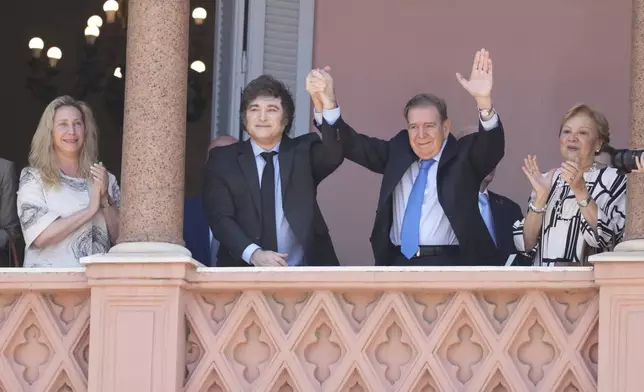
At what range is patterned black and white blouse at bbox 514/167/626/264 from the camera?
9.27 m

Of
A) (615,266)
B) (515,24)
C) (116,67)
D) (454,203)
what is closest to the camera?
(615,266)

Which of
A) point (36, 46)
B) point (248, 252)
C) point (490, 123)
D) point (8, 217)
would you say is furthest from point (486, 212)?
point (36, 46)

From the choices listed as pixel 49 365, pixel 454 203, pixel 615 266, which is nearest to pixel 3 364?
pixel 49 365

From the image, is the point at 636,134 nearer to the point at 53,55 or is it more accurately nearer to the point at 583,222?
the point at 583,222

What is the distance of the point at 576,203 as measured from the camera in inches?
368

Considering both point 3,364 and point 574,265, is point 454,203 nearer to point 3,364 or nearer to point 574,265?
point 574,265

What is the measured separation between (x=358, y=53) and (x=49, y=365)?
365cm

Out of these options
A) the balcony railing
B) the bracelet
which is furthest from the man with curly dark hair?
the bracelet

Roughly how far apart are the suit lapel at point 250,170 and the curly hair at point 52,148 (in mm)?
837

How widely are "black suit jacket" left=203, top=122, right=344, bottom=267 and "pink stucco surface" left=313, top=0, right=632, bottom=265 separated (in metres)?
2.12

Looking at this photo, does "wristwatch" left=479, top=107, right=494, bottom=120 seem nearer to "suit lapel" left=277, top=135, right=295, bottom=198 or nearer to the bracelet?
the bracelet

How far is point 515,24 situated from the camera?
39.3 ft

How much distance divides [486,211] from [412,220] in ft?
2.29

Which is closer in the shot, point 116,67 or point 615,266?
point 615,266
